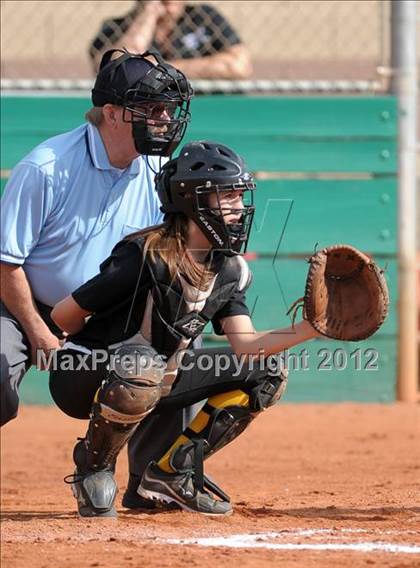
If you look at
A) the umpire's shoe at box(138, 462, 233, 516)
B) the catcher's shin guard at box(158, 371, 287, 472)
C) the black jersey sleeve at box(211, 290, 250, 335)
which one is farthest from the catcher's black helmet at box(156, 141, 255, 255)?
the umpire's shoe at box(138, 462, 233, 516)

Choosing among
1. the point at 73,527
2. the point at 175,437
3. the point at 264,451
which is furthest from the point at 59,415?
the point at 73,527

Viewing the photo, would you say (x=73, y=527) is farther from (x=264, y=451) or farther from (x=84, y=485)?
(x=264, y=451)

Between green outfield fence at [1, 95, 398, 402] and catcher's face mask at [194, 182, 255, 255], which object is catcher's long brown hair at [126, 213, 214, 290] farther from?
green outfield fence at [1, 95, 398, 402]

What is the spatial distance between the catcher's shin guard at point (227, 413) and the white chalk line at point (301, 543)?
569mm

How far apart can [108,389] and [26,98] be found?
13.3 feet

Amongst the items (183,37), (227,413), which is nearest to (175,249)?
(227,413)

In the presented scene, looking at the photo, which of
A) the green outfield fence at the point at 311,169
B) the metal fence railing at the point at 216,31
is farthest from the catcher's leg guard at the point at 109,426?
the metal fence railing at the point at 216,31

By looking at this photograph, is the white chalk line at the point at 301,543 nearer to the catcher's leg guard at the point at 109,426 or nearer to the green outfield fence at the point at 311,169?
the catcher's leg guard at the point at 109,426

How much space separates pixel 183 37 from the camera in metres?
7.97

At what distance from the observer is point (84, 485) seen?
14.4 feet

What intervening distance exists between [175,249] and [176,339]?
36 centimetres

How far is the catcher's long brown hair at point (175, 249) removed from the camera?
415 centimetres

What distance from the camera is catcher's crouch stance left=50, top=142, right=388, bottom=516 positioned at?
13.5 ft

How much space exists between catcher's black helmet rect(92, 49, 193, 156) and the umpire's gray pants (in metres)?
0.85
